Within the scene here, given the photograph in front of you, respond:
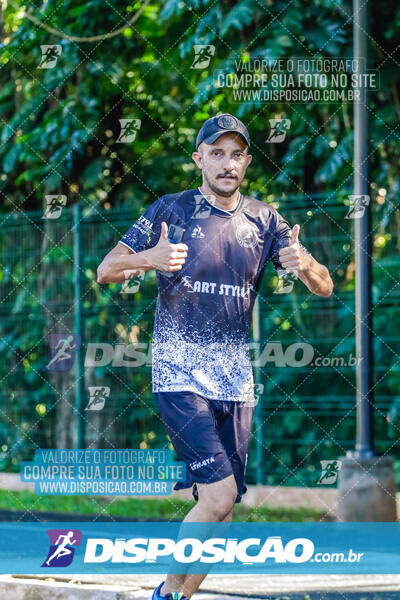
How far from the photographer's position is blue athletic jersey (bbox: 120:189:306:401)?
5.71 m

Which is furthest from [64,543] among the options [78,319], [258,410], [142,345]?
[78,319]

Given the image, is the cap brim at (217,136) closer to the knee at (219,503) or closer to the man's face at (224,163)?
the man's face at (224,163)

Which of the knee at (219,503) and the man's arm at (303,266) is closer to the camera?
the knee at (219,503)

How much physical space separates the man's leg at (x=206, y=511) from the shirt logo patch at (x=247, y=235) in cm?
113

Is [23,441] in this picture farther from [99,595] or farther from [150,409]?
[99,595]

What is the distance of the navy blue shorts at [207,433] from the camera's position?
18.2ft

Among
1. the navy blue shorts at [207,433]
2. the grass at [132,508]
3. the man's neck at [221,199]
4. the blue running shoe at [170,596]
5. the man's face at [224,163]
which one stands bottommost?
the blue running shoe at [170,596]

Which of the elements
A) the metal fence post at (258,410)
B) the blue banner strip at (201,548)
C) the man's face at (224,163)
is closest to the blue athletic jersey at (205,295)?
the man's face at (224,163)

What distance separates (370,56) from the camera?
38.0 ft

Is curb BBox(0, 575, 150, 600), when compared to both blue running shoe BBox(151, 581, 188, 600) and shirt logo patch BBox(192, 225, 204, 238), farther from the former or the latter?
shirt logo patch BBox(192, 225, 204, 238)

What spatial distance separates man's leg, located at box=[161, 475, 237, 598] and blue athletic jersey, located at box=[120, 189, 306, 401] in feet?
1.47

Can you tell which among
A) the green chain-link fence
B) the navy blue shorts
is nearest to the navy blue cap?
the navy blue shorts

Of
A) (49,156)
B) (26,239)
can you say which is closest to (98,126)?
(49,156)

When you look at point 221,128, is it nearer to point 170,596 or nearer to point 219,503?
point 219,503
